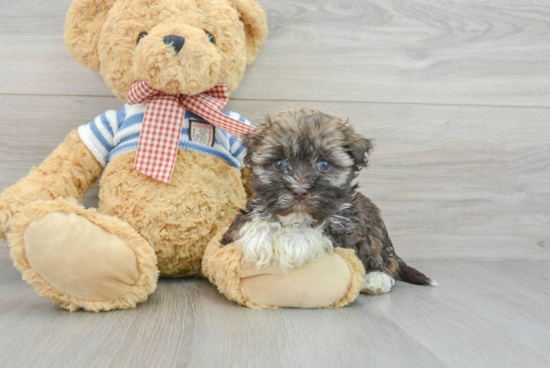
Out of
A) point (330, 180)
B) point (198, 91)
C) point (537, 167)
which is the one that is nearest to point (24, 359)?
point (330, 180)

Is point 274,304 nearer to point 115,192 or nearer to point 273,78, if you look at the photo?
point 115,192

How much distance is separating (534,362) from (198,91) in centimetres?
134

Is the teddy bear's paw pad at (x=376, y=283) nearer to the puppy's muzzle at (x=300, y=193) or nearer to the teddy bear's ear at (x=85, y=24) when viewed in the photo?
the puppy's muzzle at (x=300, y=193)

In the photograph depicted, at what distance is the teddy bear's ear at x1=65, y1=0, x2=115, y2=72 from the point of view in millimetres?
Answer: 1767

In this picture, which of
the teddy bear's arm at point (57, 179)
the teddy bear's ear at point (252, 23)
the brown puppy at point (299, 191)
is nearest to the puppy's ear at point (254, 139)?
the brown puppy at point (299, 191)

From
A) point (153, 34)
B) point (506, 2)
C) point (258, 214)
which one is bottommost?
point (258, 214)

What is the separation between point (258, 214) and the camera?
148 cm

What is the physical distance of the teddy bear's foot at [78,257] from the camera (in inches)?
51.3

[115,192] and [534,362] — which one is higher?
[534,362]

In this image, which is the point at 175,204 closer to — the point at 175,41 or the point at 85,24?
the point at 175,41

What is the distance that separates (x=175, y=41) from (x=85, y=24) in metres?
0.51

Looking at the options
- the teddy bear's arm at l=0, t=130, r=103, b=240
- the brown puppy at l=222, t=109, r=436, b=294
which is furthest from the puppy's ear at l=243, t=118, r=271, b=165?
the teddy bear's arm at l=0, t=130, r=103, b=240

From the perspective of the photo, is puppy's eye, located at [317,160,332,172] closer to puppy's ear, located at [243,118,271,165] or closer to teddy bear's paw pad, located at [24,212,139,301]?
puppy's ear, located at [243,118,271,165]

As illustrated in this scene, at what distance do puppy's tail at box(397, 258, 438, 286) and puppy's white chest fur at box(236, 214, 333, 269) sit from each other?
0.59 metres
